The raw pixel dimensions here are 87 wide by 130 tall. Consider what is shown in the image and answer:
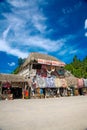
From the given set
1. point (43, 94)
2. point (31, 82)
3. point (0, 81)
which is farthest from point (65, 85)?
point (0, 81)

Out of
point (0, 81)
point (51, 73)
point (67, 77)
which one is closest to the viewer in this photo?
A: point (0, 81)

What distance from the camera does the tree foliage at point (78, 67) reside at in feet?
165

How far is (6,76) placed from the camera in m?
32.9

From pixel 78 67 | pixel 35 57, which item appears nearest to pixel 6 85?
pixel 35 57

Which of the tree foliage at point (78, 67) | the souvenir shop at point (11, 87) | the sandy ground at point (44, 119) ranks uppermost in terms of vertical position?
the tree foliage at point (78, 67)

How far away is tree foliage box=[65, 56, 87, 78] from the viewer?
165 ft

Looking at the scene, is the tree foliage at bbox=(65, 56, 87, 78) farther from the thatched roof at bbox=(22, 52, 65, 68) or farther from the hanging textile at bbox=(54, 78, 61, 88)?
the hanging textile at bbox=(54, 78, 61, 88)

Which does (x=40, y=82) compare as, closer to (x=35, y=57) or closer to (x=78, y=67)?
(x=35, y=57)

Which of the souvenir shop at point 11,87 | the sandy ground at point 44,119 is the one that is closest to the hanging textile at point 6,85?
the souvenir shop at point 11,87

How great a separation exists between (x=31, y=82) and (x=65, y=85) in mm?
9162

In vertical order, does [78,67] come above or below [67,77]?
above

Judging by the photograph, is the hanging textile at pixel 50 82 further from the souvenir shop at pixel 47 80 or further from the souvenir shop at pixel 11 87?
the souvenir shop at pixel 11 87

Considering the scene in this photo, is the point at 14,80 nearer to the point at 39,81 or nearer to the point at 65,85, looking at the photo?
the point at 39,81

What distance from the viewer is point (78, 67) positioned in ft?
181
